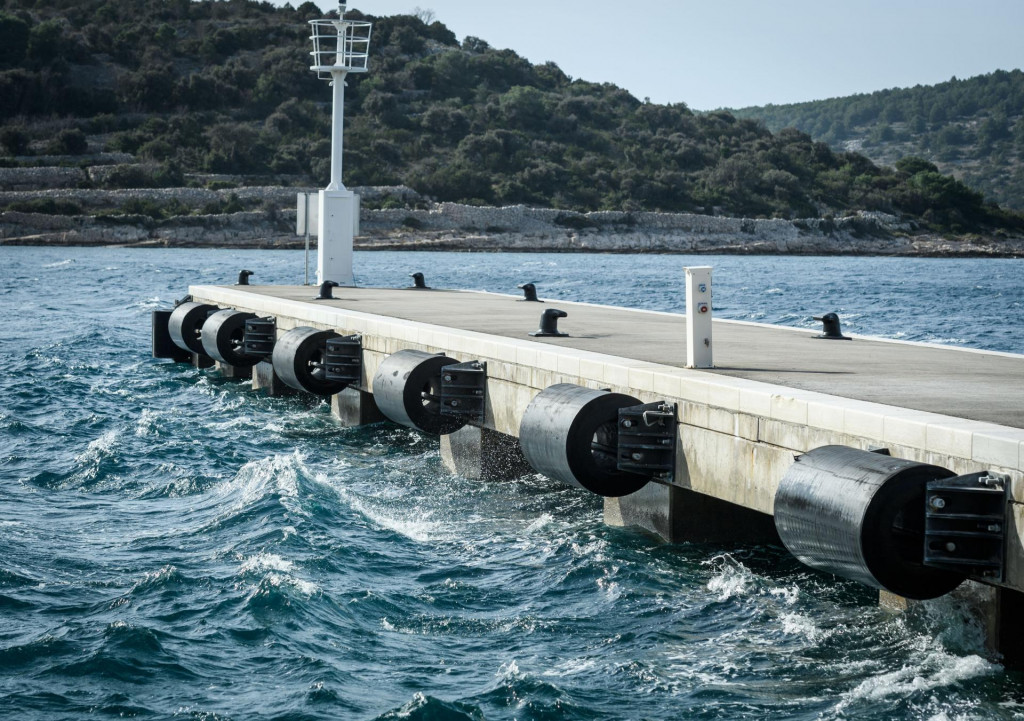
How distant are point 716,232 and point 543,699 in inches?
4202

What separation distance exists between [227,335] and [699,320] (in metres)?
9.96

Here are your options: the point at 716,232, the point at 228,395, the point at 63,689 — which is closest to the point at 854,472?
the point at 63,689

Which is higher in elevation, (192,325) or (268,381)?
(192,325)

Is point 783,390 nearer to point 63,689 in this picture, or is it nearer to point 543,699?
point 543,699

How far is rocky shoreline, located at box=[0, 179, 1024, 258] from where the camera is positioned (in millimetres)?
88562

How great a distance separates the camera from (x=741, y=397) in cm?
868

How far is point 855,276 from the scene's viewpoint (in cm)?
7138

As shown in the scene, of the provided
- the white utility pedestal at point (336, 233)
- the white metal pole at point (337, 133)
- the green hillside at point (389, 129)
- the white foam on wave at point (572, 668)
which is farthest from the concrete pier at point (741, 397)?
the green hillside at point (389, 129)

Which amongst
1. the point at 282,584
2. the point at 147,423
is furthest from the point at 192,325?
the point at 282,584

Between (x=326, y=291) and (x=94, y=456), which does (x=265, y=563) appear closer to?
(x=94, y=456)

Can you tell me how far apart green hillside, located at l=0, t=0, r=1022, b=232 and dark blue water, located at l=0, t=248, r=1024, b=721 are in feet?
294

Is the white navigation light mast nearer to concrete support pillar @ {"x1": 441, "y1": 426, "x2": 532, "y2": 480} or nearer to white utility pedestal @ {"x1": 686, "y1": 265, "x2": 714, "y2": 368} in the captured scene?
concrete support pillar @ {"x1": 441, "y1": 426, "x2": 532, "y2": 480}

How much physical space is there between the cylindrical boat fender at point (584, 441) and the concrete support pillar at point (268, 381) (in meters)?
9.18

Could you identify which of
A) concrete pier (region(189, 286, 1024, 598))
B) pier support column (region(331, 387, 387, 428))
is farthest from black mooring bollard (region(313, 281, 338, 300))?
pier support column (region(331, 387, 387, 428))
